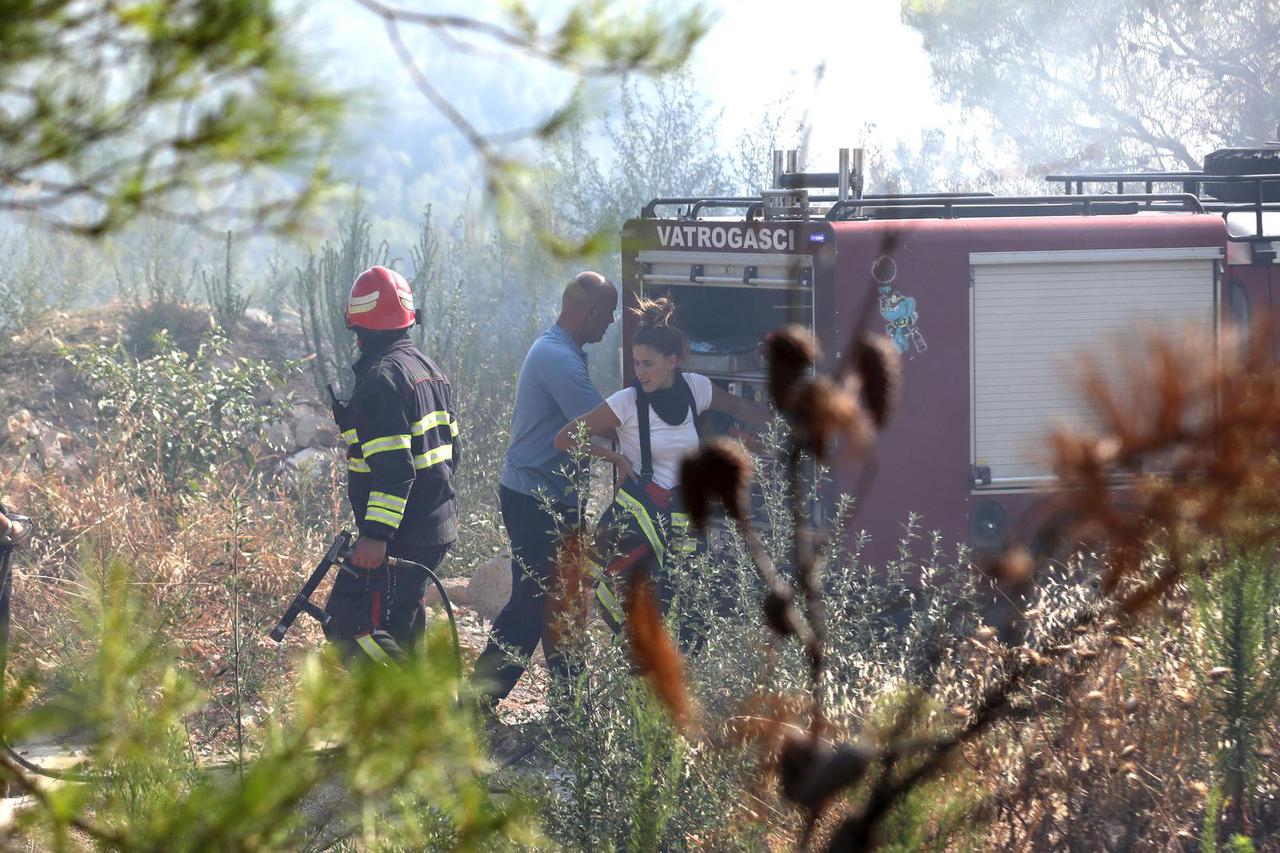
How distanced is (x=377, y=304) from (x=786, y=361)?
16.0 feet

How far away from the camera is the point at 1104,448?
0.80 meters

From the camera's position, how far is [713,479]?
78 centimetres

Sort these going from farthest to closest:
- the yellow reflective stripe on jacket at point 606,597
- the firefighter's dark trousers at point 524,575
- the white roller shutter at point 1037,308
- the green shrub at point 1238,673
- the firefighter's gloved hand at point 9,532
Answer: the white roller shutter at point 1037,308, the firefighter's dark trousers at point 524,575, the yellow reflective stripe on jacket at point 606,597, the firefighter's gloved hand at point 9,532, the green shrub at point 1238,673

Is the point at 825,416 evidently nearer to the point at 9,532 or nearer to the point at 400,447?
the point at 400,447

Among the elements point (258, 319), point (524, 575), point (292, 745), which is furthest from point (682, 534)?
point (258, 319)

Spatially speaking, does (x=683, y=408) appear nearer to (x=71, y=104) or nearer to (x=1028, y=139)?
(x=71, y=104)

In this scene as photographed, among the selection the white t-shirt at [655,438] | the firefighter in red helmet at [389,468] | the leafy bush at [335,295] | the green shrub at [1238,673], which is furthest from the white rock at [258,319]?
the green shrub at [1238,673]

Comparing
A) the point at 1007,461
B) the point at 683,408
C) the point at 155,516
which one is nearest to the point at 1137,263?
the point at 1007,461

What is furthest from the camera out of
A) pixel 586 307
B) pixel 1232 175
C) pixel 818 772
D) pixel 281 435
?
pixel 281 435

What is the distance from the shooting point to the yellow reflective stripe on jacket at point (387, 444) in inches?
207

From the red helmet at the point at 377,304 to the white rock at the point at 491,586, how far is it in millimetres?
2979

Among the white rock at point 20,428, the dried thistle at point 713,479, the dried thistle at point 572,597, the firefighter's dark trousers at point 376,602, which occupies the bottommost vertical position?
the firefighter's dark trousers at point 376,602

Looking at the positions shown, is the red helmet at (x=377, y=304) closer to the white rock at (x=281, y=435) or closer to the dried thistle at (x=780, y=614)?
the dried thistle at (x=780, y=614)

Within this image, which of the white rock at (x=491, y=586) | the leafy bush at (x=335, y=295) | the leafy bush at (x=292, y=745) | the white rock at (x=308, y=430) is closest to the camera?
the leafy bush at (x=292, y=745)
